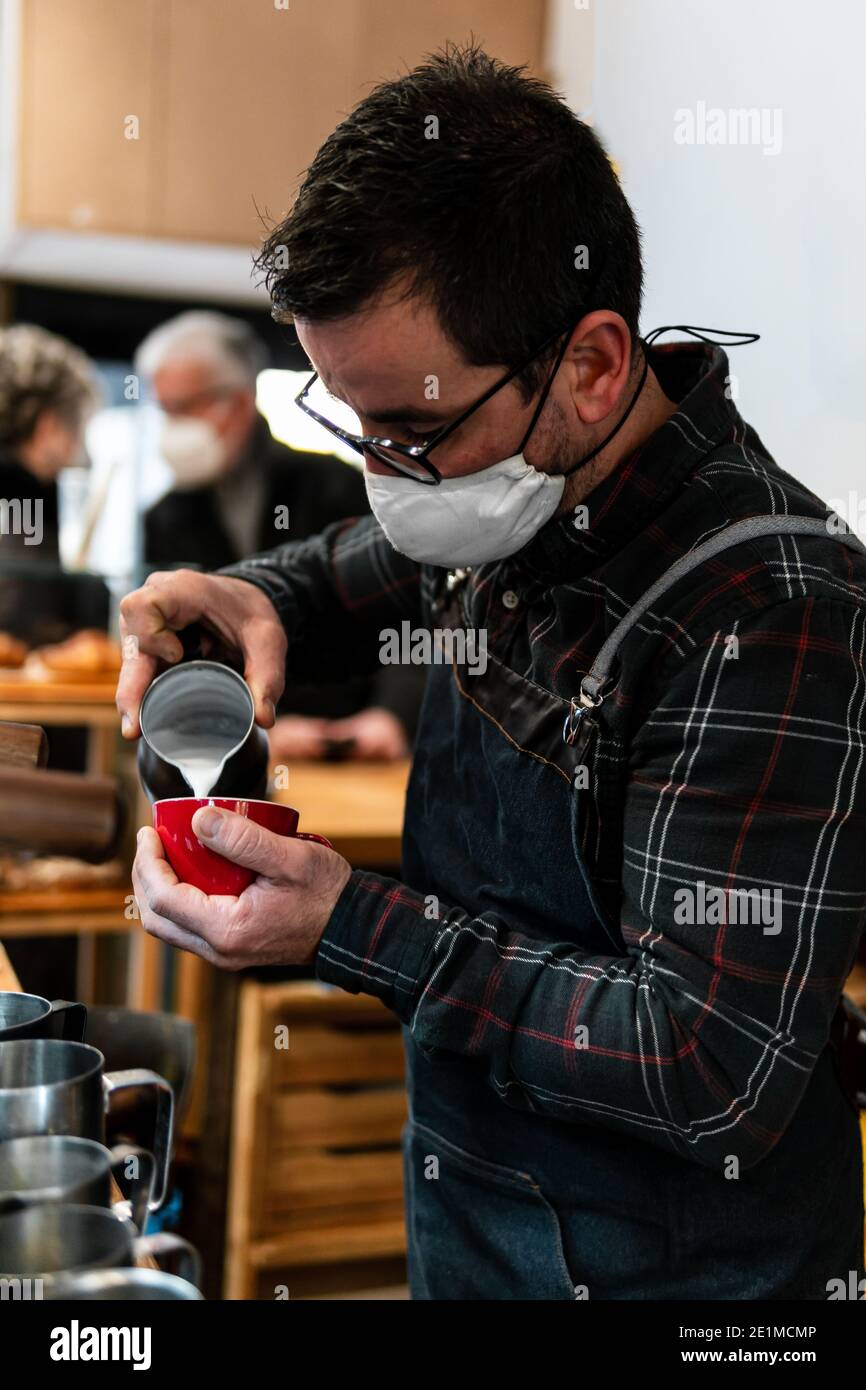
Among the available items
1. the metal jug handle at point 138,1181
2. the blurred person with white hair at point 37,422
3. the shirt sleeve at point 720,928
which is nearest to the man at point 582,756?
the shirt sleeve at point 720,928

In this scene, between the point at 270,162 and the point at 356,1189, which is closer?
the point at 270,162

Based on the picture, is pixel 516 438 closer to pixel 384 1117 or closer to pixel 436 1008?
pixel 436 1008

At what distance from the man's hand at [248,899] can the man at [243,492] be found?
162 cm

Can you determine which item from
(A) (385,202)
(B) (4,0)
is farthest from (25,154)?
(A) (385,202)

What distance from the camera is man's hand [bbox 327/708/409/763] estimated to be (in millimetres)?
2498

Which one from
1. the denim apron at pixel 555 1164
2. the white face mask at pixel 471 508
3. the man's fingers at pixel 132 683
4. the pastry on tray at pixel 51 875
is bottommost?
the pastry on tray at pixel 51 875

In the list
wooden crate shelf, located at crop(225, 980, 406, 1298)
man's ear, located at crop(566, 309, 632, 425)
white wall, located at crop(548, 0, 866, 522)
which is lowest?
wooden crate shelf, located at crop(225, 980, 406, 1298)

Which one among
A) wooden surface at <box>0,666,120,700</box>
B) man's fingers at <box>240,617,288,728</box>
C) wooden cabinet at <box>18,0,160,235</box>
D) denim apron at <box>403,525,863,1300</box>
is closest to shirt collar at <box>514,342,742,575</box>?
denim apron at <box>403,525,863,1300</box>

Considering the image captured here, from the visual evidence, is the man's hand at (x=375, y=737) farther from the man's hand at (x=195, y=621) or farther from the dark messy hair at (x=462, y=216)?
the dark messy hair at (x=462, y=216)

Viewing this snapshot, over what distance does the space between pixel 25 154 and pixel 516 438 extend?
90cm

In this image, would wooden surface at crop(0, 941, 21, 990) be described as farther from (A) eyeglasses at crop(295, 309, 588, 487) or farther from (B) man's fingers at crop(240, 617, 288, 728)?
(A) eyeglasses at crop(295, 309, 588, 487)

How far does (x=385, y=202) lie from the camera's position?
0.79 meters

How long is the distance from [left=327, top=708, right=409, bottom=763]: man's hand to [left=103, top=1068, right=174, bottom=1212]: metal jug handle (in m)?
1.70

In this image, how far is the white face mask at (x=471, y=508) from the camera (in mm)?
875
